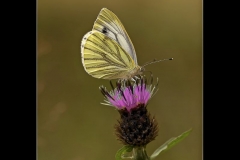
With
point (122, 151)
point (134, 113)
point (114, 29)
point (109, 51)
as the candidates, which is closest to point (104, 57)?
point (109, 51)

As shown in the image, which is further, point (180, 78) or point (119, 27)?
point (180, 78)

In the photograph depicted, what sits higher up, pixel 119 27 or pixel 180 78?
pixel 119 27

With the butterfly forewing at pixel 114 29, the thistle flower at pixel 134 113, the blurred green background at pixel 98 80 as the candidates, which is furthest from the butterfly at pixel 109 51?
the blurred green background at pixel 98 80

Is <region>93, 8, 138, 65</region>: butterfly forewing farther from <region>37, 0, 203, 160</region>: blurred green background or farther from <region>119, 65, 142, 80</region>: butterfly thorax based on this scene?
<region>37, 0, 203, 160</region>: blurred green background

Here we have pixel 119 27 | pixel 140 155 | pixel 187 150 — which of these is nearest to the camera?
pixel 140 155

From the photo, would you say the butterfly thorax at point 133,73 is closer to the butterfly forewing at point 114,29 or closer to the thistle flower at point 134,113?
the butterfly forewing at point 114,29

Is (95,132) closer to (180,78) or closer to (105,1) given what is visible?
(180,78)

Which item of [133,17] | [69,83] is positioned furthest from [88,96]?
[133,17]

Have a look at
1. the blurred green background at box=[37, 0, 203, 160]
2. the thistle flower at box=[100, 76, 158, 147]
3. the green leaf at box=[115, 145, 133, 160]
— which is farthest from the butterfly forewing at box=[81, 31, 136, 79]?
the green leaf at box=[115, 145, 133, 160]
